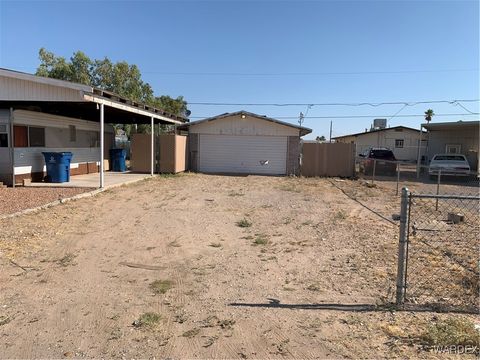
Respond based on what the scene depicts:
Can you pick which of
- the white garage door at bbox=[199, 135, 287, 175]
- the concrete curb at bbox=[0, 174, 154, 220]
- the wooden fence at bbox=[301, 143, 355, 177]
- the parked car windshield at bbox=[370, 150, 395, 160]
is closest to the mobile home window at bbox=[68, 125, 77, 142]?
the concrete curb at bbox=[0, 174, 154, 220]

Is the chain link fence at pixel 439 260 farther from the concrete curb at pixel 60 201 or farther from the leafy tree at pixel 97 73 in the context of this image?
the leafy tree at pixel 97 73

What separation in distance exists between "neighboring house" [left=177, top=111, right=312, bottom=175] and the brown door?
36.3ft

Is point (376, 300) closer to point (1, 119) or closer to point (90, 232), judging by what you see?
point (90, 232)

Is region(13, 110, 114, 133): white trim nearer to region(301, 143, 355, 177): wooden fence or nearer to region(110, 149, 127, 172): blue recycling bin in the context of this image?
region(110, 149, 127, 172): blue recycling bin

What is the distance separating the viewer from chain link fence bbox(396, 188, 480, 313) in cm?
439

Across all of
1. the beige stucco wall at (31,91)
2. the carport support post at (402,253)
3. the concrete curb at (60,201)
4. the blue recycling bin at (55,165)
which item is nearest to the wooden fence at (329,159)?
the concrete curb at (60,201)

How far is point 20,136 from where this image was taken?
15023 mm

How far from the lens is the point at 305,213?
10805 millimetres

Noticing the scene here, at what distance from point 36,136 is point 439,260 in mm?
14935

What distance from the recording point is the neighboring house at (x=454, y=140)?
1112 inches

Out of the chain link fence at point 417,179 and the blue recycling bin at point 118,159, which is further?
the blue recycling bin at point 118,159

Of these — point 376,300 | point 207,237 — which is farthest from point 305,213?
point 376,300

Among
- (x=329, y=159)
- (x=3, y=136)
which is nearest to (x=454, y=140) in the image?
(x=329, y=159)

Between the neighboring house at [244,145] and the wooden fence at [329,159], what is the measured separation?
736 mm
